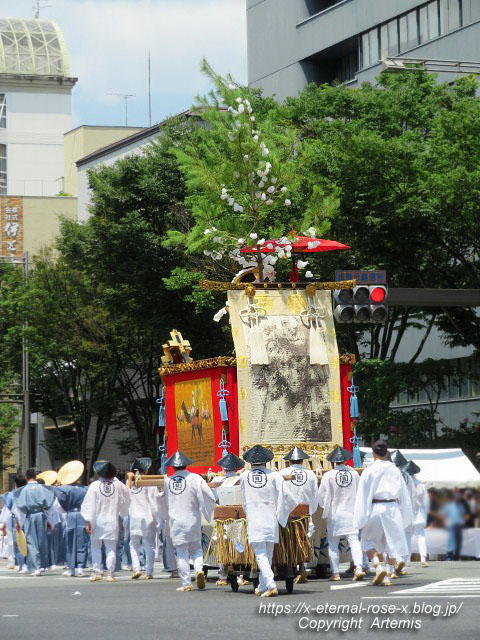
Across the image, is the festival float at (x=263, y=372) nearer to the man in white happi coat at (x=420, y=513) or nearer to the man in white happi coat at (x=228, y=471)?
the man in white happi coat at (x=228, y=471)

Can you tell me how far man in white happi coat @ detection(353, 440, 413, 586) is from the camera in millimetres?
16219

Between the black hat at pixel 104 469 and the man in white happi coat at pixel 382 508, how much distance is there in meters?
4.85

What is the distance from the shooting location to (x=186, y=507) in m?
16.9

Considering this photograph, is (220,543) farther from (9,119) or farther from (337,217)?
(9,119)

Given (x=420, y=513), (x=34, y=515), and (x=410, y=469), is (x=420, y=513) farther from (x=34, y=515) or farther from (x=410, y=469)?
(x=34, y=515)

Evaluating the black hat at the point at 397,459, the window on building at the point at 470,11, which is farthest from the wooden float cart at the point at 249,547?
the window on building at the point at 470,11

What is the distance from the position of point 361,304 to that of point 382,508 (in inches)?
185

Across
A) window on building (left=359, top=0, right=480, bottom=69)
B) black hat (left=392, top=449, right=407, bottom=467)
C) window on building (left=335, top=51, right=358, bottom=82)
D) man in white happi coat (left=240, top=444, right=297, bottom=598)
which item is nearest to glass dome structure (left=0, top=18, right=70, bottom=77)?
window on building (left=335, top=51, right=358, bottom=82)

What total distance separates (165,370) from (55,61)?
238 feet

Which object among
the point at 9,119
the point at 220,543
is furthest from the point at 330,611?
the point at 9,119

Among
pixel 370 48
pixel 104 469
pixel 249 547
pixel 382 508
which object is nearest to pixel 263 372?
pixel 104 469

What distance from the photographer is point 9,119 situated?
90062mm

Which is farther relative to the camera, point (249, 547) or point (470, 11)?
point (470, 11)

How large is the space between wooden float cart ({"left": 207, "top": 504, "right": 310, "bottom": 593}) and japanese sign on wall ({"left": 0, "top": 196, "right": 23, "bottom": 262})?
5091 centimetres
